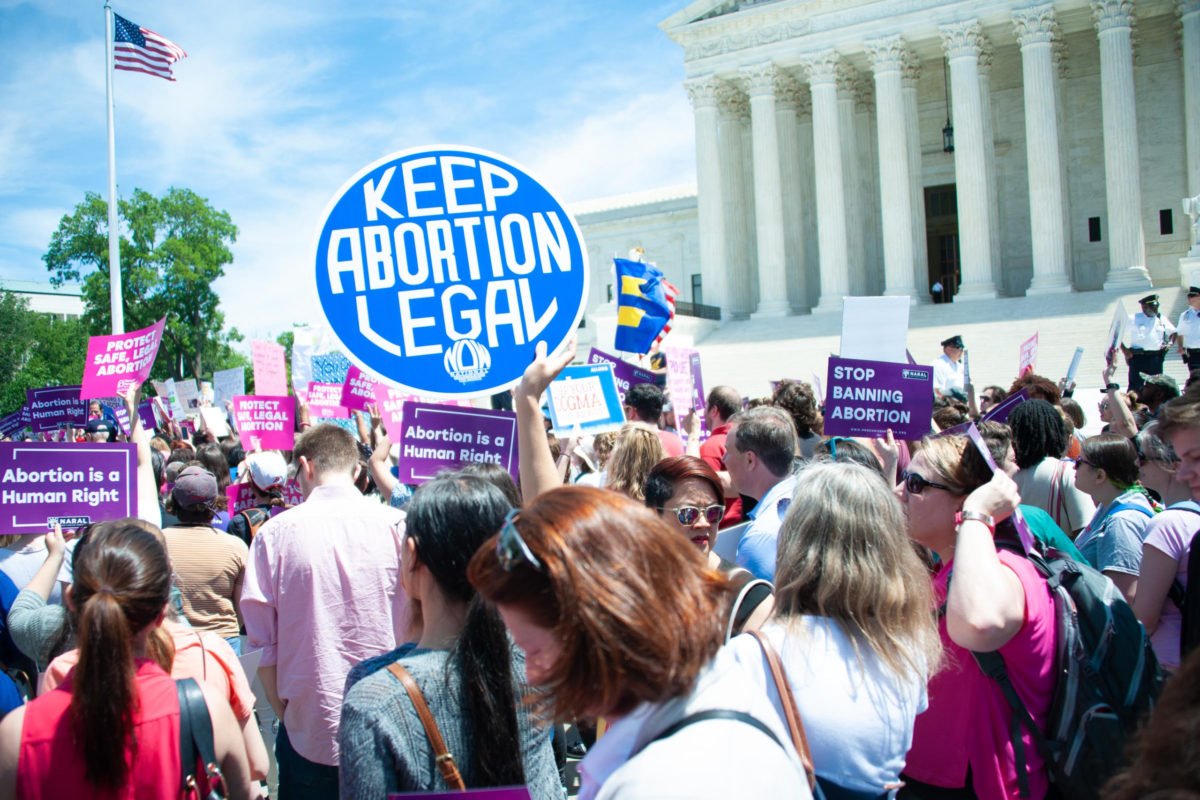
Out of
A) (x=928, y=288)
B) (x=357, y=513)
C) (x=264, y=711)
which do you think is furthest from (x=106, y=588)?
(x=928, y=288)

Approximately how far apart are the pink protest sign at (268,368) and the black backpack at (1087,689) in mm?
10095

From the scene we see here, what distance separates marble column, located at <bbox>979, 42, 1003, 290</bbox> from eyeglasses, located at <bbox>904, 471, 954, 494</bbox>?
32945mm

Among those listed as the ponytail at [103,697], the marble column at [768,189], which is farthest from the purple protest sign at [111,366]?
the marble column at [768,189]

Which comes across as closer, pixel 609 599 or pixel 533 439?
pixel 609 599

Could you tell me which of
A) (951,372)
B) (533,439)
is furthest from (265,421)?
(951,372)

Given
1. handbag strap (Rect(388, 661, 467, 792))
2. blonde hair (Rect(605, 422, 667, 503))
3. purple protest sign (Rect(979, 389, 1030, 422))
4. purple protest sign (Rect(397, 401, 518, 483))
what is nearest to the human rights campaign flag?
purple protest sign (Rect(979, 389, 1030, 422))

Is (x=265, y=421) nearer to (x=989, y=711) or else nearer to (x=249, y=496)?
(x=249, y=496)

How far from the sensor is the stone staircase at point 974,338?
91.0 feet

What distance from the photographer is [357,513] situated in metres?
3.86

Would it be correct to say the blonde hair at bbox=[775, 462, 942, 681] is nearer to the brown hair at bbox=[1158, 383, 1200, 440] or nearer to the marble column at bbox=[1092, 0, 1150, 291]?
the brown hair at bbox=[1158, 383, 1200, 440]

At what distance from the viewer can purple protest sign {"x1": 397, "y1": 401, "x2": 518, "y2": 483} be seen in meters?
4.50

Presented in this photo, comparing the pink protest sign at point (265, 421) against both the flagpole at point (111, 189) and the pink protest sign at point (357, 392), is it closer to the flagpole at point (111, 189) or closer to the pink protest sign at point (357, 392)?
the pink protest sign at point (357, 392)

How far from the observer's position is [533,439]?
10.2ft

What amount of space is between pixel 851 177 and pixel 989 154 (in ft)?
16.7
